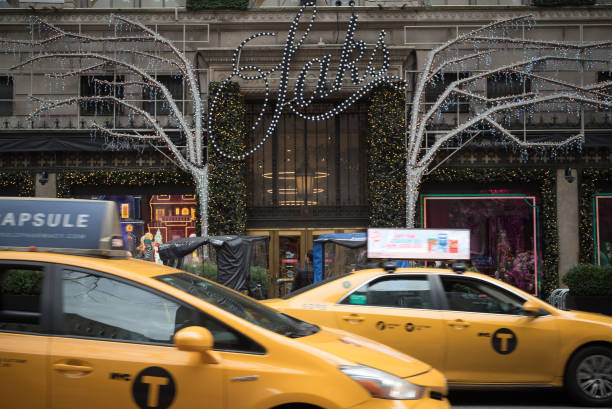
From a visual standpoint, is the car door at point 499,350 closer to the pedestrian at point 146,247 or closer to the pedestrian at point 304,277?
the pedestrian at point 304,277

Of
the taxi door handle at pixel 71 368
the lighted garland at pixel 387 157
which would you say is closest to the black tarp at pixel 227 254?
the lighted garland at pixel 387 157

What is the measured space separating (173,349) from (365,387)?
1254 millimetres

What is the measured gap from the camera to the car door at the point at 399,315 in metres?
6.43

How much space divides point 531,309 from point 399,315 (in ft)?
4.87

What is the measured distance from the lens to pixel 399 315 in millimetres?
6547

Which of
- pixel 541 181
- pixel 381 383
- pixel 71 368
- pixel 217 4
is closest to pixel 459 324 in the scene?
pixel 381 383

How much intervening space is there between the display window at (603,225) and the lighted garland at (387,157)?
20.1ft

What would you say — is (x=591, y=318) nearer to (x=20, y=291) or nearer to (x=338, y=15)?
(x=20, y=291)

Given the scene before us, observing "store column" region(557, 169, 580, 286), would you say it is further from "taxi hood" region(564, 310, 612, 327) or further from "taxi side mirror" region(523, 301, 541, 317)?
"taxi side mirror" region(523, 301, 541, 317)

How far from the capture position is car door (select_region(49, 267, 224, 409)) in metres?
3.58

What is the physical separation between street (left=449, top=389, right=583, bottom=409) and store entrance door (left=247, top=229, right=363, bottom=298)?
1116 cm

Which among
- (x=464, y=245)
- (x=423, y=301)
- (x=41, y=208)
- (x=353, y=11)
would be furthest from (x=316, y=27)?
(x=41, y=208)

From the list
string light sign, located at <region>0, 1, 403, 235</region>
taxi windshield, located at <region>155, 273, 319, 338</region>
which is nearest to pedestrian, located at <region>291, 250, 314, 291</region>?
string light sign, located at <region>0, 1, 403, 235</region>

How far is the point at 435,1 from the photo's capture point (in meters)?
18.5
